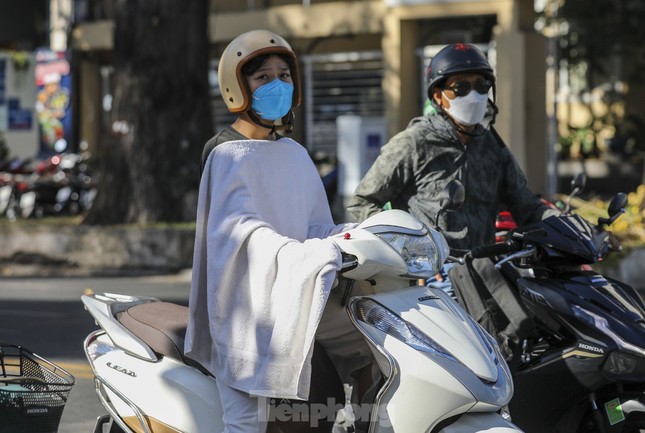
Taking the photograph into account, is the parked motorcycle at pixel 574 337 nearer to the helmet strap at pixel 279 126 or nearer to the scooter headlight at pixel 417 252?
the scooter headlight at pixel 417 252

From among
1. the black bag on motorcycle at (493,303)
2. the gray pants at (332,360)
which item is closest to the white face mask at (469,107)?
the black bag on motorcycle at (493,303)

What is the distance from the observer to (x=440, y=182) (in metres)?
5.24

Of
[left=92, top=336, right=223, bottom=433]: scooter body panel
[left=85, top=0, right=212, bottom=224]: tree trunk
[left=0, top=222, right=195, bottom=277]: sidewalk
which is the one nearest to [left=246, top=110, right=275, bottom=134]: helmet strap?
[left=92, top=336, right=223, bottom=433]: scooter body panel

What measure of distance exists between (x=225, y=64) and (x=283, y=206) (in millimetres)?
527

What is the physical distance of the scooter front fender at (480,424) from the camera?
3578mm

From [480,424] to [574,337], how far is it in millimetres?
1069

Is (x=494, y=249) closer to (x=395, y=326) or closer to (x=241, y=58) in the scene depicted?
(x=395, y=326)

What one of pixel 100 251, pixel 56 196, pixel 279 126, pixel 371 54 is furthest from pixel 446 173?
pixel 371 54

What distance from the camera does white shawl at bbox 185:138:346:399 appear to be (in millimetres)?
3742

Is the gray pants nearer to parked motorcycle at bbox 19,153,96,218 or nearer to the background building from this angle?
the background building

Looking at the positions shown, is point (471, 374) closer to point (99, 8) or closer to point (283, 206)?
point (283, 206)

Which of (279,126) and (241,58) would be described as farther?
(279,126)

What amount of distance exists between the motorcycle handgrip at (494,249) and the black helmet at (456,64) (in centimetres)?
86

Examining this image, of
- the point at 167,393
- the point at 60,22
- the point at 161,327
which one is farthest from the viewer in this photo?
the point at 60,22
